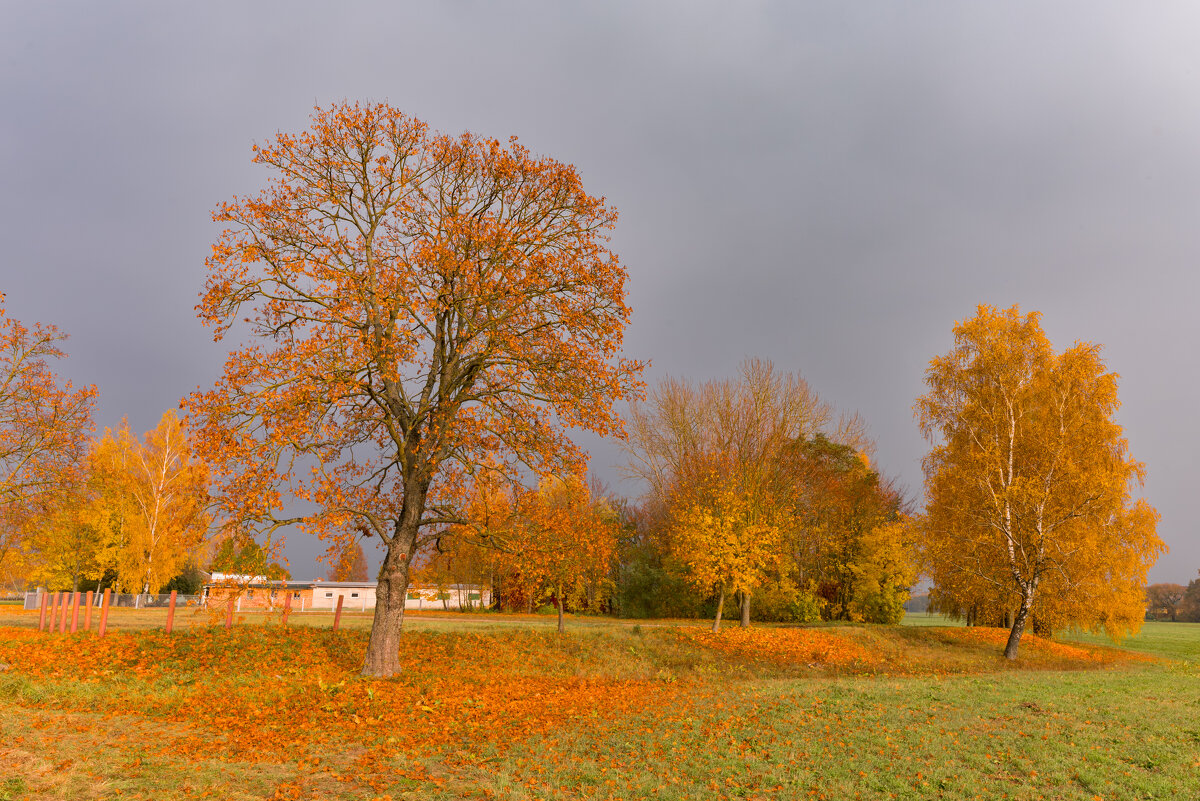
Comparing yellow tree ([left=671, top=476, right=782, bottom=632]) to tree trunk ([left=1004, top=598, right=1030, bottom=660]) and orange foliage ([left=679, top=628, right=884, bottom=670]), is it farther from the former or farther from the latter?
tree trunk ([left=1004, top=598, right=1030, bottom=660])

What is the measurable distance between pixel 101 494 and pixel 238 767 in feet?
147

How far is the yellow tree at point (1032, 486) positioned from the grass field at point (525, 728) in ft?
22.4

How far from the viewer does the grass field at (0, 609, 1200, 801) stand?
8.88 m

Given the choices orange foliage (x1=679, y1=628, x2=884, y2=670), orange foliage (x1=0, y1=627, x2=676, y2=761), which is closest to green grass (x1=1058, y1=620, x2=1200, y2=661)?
orange foliage (x1=679, y1=628, x2=884, y2=670)

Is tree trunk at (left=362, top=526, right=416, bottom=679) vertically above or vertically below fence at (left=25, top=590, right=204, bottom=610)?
above

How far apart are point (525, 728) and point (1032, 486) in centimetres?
2503

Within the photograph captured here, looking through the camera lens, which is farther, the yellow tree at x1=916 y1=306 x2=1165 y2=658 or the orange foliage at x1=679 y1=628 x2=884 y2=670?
the yellow tree at x1=916 y1=306 x2=1165 y2=658

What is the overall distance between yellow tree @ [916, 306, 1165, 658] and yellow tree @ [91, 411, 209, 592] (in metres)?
45.3

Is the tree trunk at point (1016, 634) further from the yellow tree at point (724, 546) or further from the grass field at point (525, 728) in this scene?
the yellow tree at point (724, 546)

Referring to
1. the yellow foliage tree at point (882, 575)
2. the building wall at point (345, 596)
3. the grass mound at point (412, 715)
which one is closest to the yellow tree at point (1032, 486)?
the grass mound at point (412, 715)

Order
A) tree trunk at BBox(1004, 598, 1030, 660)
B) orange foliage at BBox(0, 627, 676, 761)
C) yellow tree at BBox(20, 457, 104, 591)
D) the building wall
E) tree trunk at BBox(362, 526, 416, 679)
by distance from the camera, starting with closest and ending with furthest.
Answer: orange foliage at BBox(0, 627, 676, 761), tree trunk at BBox(362, 526, 416, 679), tree trunk at BBox(1004, 598, 1030, 660), yellow tree at BBox(20, 457, 104, 591), the building wall

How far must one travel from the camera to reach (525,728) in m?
12.5

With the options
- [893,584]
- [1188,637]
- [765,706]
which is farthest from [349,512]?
[1188,637]

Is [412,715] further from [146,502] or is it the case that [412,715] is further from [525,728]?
[146,502]
